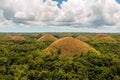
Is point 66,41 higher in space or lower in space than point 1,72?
higher

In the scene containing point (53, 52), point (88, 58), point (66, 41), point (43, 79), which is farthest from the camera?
point (66, 41)

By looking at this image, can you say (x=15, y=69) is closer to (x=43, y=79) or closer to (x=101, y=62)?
(x=43, y=79)

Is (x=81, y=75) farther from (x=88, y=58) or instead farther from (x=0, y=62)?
(x=0, y=62)

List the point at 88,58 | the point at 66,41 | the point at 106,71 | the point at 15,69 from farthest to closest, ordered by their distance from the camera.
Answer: the point at 66,41, the point at 88,58, the point at 15,69, the point at 106,71

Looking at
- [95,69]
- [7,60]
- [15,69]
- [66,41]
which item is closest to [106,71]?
[95,69]

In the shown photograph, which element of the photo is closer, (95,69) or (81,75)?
(81,75)

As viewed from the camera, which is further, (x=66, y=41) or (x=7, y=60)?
(x=66, y=41)

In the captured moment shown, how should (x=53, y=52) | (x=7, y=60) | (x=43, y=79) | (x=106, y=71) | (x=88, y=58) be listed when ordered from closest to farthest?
(x=43, y=79)
(x=106, y=71)
(x=88, y=58)
(x=7, y=60)
(x=53, y=52)

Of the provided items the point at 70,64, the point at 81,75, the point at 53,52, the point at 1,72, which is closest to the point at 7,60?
the point at 1,72

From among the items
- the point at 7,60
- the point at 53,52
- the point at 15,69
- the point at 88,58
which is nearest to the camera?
the point at 15,69
